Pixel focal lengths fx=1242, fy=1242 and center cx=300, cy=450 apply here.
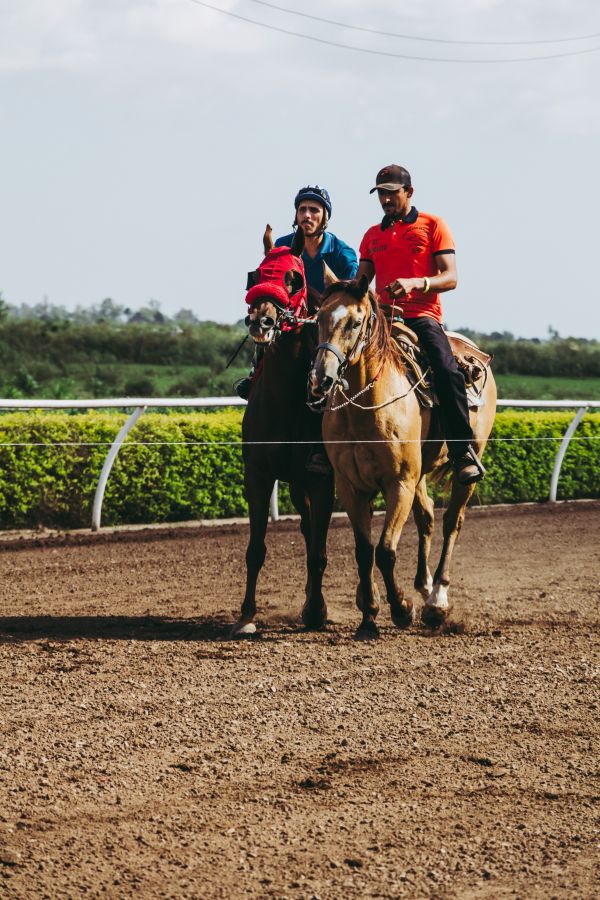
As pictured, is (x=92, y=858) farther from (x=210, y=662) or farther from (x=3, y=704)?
(x=210, y=662)

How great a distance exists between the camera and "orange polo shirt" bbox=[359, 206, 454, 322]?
7543mm

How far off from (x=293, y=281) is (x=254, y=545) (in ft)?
5.26

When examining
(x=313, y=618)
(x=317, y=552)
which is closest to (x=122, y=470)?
(x=317, y=552)

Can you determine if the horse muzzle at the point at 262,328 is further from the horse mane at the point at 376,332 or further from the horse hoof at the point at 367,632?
the horse hoof at the point at 367,632

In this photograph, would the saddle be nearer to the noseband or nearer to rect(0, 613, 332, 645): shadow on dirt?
the noseband

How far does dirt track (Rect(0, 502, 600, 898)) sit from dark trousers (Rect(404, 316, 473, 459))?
124cm

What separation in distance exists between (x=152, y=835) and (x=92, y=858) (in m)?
0.25

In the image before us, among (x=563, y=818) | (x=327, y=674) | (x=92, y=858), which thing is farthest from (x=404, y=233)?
(x=92, y=858)

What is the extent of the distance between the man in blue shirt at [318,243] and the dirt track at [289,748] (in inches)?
85.6

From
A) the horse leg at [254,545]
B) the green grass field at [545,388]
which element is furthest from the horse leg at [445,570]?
the green grass field at [545,388]

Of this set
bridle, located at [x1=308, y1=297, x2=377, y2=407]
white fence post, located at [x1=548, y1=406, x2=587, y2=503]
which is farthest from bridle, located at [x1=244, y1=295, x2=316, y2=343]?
white fence post, located at [x1=548, y1=406, x2=587, y2=503]

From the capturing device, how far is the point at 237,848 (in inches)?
155

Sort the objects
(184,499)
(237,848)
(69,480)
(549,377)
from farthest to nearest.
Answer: (549,377), (184,499), (69,480), (237,848)

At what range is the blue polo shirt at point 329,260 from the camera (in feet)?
24.7
